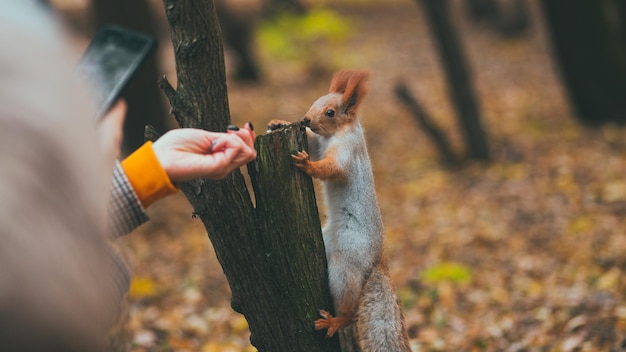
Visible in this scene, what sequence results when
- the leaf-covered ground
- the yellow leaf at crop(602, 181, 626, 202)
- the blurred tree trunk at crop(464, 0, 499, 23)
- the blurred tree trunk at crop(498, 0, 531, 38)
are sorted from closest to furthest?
the leaf-covered ground, the yellow leaf at crop(602, 181, 626, 202), the blurred tree trunk at crop(498, 0, 531, 38), the blurred tree trunk at crop(464, 0, 499, 23)

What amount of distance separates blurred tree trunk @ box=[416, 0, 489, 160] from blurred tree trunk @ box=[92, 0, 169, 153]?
3.25 m

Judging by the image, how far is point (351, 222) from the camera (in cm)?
255

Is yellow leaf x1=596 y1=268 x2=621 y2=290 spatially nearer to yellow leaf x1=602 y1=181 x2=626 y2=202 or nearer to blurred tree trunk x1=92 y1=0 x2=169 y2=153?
yellow leaf x1=602 y1=181 x2=626 y2=202

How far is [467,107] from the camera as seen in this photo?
7809mm

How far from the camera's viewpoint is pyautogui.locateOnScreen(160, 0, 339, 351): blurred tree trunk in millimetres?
2316

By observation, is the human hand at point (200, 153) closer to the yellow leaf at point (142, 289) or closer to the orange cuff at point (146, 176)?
the orange cuff at point (146, 176)

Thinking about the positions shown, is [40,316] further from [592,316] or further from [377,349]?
[592,316]

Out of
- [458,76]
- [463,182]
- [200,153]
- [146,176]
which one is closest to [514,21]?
[458,76]

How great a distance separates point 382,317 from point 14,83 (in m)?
1.92

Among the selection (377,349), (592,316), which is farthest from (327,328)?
(592,316)

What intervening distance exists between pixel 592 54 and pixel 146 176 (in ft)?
25.2

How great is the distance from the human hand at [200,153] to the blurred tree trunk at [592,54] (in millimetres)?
7325

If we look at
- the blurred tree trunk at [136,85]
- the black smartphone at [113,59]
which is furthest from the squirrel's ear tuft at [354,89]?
the blurred tree trunk at [136,85]

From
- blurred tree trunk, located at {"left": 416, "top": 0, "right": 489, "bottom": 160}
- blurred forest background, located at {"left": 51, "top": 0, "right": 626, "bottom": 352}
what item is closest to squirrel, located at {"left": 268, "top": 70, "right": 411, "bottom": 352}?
blurred forest background, located at {"left": 51, "top": 0, "right": 626, "bottom": 352}
